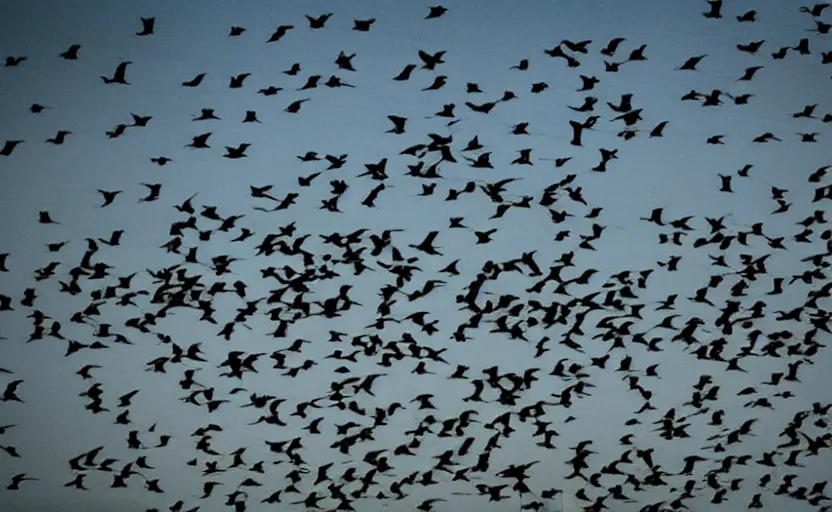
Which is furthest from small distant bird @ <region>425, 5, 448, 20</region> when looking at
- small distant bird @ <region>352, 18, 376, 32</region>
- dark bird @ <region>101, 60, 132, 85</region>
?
dark bird @ <region>101, 60, 132, 85</region>

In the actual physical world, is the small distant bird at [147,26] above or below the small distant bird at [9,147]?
above

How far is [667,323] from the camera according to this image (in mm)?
10016

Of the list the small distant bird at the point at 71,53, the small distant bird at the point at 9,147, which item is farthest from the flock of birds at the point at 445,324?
the small distant bird at the point at 71,53

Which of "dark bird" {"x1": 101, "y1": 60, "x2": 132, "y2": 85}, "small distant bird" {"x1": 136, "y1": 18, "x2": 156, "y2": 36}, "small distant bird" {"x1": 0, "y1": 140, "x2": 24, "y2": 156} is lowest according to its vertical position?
"small distant bird" {"x1": 0, "y1": 140, "x2": 24, "y2": 156}

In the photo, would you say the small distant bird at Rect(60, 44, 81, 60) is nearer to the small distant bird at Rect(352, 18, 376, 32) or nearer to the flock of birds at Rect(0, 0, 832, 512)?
the flock of birds at Rect(0, 0, 832, 512)

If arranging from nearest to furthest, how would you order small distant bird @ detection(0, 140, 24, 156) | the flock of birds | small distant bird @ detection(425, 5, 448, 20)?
small distant bird @ detection(0, 140, 24, 156), small distant bird @ detection(425, 5, 448, 20), the flock of birds

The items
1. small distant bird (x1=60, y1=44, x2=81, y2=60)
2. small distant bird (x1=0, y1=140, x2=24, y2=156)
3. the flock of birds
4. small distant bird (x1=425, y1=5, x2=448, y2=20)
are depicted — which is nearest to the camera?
small distant bird (x1=60, y1=44, x2=81, y2=60)

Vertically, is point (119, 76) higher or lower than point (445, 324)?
higher

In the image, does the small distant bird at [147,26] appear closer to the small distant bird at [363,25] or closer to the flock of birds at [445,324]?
the flock of birds at [445,324]

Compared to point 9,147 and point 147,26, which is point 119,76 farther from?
point 9,147

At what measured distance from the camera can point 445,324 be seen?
32.5 ft

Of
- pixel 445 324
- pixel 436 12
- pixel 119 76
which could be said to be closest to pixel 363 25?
pixel 436 12

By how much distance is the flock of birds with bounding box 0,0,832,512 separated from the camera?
Answer: 375 inches

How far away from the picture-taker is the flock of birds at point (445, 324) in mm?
9516
